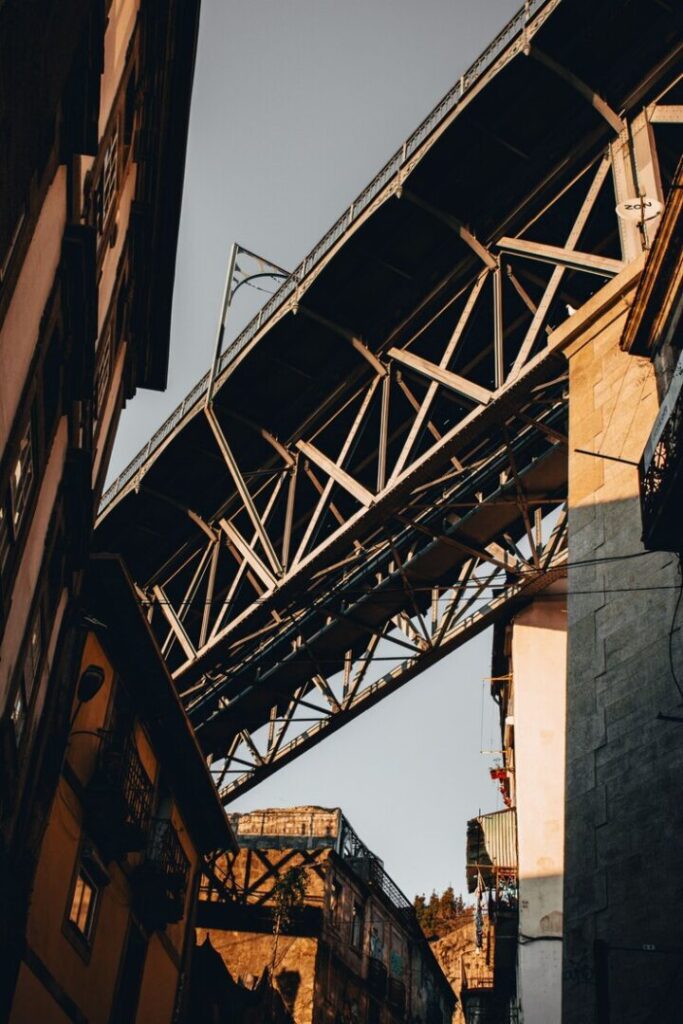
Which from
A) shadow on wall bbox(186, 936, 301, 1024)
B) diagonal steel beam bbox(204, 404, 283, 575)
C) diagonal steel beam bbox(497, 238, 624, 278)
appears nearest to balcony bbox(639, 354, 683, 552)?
diagonal steel beam bbox(497, 238, 624, 278)

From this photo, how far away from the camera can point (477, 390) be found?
16922mm

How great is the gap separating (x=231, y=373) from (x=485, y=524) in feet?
20.0

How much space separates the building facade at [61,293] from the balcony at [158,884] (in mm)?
4339

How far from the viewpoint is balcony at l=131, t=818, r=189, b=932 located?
54.6ft

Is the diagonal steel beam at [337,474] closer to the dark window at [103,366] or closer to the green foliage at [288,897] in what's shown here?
the dark window at [103,366]

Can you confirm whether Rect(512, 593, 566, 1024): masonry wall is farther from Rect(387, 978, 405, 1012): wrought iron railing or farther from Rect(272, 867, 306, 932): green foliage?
Rect(387, 978, 405, 1012): wrought iron railing

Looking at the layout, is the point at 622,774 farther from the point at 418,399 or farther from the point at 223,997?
the point at 223,997

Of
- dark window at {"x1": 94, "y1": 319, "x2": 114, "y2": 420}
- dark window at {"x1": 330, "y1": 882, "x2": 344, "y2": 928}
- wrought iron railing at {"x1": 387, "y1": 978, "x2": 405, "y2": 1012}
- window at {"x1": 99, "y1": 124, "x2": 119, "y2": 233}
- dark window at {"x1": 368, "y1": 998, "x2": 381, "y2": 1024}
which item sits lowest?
dark window at {"x1": 368, "y1": 998, "x2": 381, "y2": 1024}

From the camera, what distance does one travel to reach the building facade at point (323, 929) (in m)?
27.1

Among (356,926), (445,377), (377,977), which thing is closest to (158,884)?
(445,377)

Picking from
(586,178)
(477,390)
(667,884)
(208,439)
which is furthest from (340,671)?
(667,884)

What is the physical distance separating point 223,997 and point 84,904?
982cm

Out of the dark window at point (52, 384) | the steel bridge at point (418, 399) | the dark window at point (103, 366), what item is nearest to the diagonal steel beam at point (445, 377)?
the steel bridge at point (418, 399)

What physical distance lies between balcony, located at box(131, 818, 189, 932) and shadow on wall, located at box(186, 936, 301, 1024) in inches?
193
